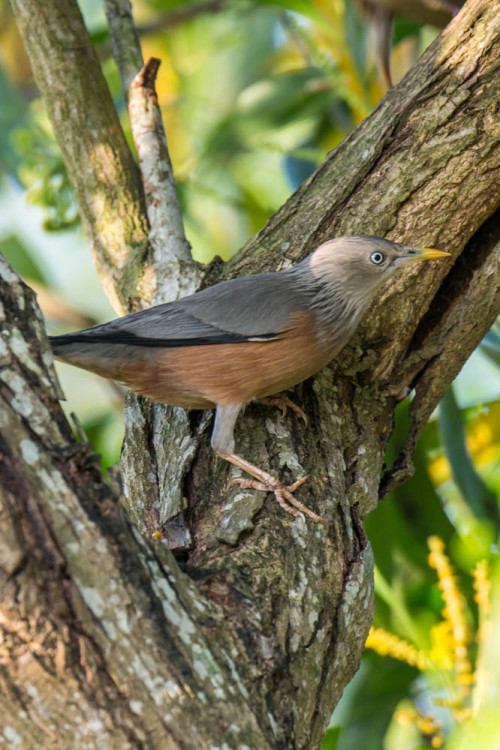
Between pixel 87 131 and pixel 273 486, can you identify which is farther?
pixel 87 131

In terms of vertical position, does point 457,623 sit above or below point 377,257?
below

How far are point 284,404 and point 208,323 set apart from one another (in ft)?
1.62

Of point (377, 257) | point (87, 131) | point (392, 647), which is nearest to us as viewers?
point (377, 257)

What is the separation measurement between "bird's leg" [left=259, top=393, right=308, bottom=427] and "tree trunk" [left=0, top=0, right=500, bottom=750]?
0.06 meters

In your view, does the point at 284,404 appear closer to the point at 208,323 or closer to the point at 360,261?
the point at 208,323

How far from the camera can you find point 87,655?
6.17ft

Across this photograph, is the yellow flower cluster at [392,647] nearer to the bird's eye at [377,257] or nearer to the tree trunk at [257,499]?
the tree trunk at [257,499]

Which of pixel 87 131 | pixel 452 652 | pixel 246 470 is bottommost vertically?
pixel 452 652

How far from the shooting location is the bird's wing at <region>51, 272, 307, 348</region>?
134 inches

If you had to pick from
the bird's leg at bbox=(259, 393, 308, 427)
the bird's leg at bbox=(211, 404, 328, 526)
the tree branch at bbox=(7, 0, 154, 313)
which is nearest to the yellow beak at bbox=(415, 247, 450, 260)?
the bird's leg at bbox=(259, 393, 308, 427)

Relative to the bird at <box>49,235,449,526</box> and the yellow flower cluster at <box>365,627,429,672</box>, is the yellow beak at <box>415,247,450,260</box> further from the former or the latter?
the yellow flower cluster at <box>365,627,429,672</box>

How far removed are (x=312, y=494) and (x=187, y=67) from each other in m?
7.35

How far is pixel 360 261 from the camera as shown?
3561 mm

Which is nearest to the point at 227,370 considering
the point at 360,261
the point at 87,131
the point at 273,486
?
the point at 273,486
